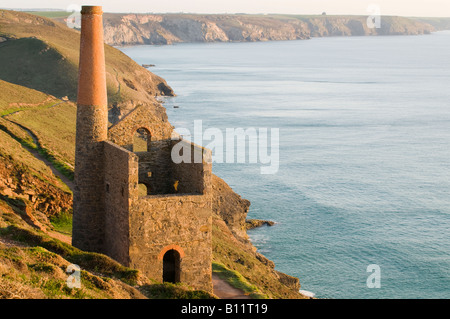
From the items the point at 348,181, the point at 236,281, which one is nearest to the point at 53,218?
the point at 236,281

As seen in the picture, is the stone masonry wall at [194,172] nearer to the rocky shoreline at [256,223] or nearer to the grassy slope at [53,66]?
the rocky shoreline at [256,223]

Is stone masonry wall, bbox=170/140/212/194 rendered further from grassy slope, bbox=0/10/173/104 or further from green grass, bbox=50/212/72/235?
grassy slope, bbox=0/10/173/104

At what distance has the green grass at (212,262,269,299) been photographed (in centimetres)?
2927

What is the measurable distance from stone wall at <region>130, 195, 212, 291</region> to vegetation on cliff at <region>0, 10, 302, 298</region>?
4.14 ft

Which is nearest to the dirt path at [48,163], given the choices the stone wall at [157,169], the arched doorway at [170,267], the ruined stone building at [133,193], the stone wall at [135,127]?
the ruined stone building at [133,193]

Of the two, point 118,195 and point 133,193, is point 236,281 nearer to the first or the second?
point 118,195

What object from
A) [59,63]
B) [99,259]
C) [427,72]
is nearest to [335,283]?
[99,259]

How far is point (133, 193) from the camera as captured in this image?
25.6m

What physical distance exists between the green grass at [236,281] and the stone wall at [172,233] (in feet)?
9.94

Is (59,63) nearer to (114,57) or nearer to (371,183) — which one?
(114,57)

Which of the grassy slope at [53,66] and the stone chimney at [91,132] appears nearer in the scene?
the stone chimney at [91,132]

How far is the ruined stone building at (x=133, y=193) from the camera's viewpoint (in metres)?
25.9

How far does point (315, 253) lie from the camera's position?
50406 mm

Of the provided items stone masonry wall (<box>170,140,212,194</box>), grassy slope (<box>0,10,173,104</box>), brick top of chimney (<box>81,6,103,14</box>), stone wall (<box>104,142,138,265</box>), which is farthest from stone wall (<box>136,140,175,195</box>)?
grassy slope (<box>0,10,173,104</box>)
